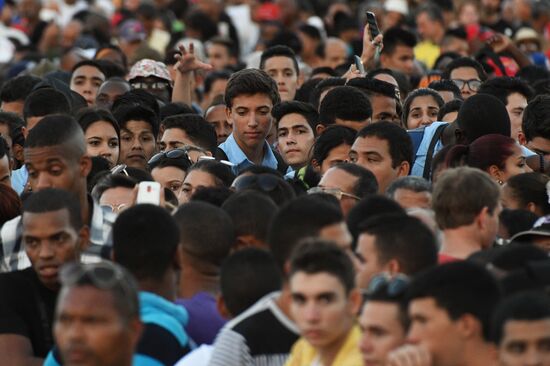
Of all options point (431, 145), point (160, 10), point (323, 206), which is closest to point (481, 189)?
point (323, 206)

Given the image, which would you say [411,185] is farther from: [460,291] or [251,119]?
[251,119]

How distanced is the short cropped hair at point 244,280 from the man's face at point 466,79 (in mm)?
7334

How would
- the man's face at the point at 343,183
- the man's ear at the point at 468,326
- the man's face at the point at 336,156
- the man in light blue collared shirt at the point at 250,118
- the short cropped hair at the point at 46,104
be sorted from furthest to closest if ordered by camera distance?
the short cropped hair at the point at 46,104
the man in light blue collared shirt at the point at 250,118
the man's face at the point at 336,156
the man's face at the point at 343,183
the man's ear at the point at 468,326

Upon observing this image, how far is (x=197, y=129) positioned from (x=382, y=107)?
4.35 ft

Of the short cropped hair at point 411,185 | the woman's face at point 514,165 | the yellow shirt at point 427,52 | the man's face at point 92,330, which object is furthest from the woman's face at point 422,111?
the yellow shirt at point 427,52

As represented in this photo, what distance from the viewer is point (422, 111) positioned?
1320 centimetres

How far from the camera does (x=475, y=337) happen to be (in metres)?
6.37

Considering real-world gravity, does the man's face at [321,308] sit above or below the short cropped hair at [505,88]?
below

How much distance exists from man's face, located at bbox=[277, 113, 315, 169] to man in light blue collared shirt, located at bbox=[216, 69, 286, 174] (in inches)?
3.3

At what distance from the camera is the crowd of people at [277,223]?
251 inches

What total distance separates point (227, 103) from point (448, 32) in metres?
9.00

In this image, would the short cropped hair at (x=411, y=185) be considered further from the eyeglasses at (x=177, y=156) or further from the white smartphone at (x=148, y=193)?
the eyeglasses at (x=177, y=156)

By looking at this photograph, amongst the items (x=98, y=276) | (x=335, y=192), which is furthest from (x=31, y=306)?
(x=335, y=192)

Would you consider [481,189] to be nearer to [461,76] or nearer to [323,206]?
[323,206]
